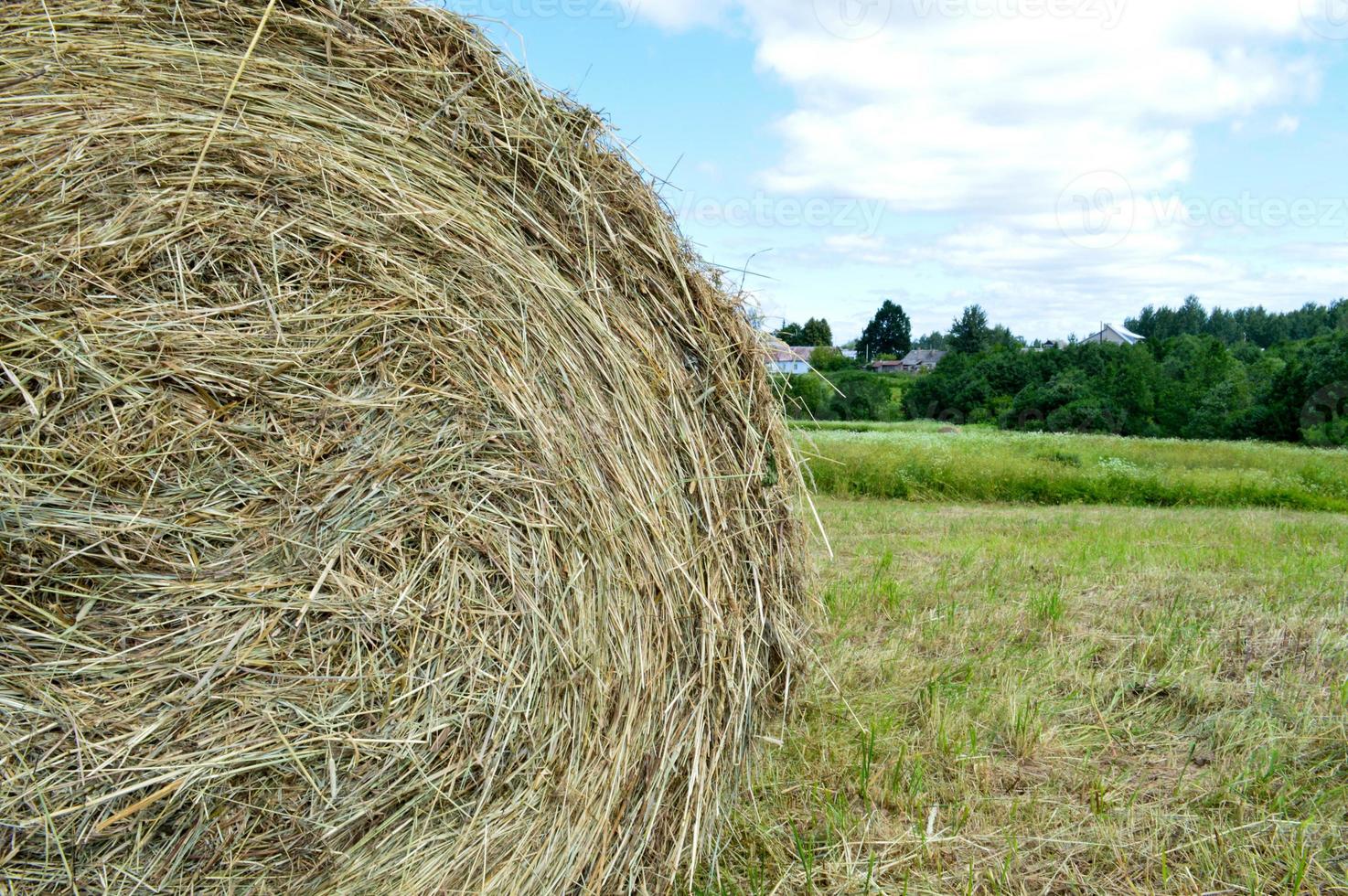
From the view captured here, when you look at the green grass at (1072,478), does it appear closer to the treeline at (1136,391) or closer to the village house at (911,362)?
the treeline at (1136,391)

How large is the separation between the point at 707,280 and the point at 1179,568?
4.63 meters

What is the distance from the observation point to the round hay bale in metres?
1.99

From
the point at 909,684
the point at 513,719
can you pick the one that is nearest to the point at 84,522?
the point at 513,719

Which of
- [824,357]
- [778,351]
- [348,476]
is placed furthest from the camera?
[824,357]

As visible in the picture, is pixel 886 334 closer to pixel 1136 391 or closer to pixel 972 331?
pixel 972 331

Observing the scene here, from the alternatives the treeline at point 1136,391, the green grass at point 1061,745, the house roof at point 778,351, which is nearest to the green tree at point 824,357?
the treeline at point 1136,391

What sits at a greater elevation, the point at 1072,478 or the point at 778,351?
the point at 778,351

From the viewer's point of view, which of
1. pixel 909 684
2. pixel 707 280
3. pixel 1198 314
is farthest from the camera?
pixel 1198 314

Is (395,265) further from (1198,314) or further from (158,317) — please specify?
(1198,314)

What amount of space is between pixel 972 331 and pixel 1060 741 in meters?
42.4

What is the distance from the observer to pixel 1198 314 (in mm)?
66250

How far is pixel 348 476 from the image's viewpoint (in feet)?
7.24

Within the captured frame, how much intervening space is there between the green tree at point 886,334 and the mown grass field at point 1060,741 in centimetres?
5926

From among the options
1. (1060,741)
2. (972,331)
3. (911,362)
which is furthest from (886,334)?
(1060,741)
